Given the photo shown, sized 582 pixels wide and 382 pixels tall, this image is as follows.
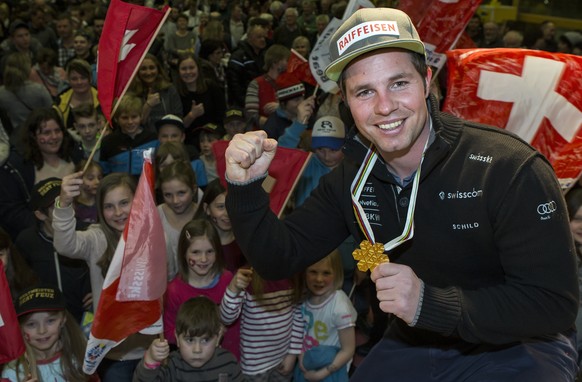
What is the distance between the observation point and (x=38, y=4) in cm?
1284

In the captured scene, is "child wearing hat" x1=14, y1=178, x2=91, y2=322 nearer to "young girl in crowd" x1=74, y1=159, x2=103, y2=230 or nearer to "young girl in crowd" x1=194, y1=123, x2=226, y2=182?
"young girl in crowd" x1=74, y1=159, x2=103, y2=230

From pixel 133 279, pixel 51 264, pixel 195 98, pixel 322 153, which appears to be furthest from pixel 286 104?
pixel 133 279

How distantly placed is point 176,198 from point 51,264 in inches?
36.4

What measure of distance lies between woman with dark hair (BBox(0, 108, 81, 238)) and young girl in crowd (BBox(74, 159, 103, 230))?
0.44 m

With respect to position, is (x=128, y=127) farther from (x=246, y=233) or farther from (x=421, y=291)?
(x=421, y=291)

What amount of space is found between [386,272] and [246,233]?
599mm

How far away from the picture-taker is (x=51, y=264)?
504 centimetres

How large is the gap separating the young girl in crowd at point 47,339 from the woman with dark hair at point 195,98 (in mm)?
4136

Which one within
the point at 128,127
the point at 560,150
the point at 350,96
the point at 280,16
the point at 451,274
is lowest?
the point at 280,16

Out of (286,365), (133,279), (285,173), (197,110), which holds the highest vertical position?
(285,173)

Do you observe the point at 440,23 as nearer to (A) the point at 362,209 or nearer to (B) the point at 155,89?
(A) the point at 362,209

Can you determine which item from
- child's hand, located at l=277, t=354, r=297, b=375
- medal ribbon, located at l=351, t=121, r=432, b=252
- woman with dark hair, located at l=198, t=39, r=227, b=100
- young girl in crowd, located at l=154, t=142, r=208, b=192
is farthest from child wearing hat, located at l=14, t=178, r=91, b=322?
woman with dark hair, located at l=198, t=39, r=227, b=100

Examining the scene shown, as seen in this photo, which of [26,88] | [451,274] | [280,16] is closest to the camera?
[451,274]

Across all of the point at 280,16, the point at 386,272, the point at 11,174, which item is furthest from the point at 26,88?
the point at 280,16
